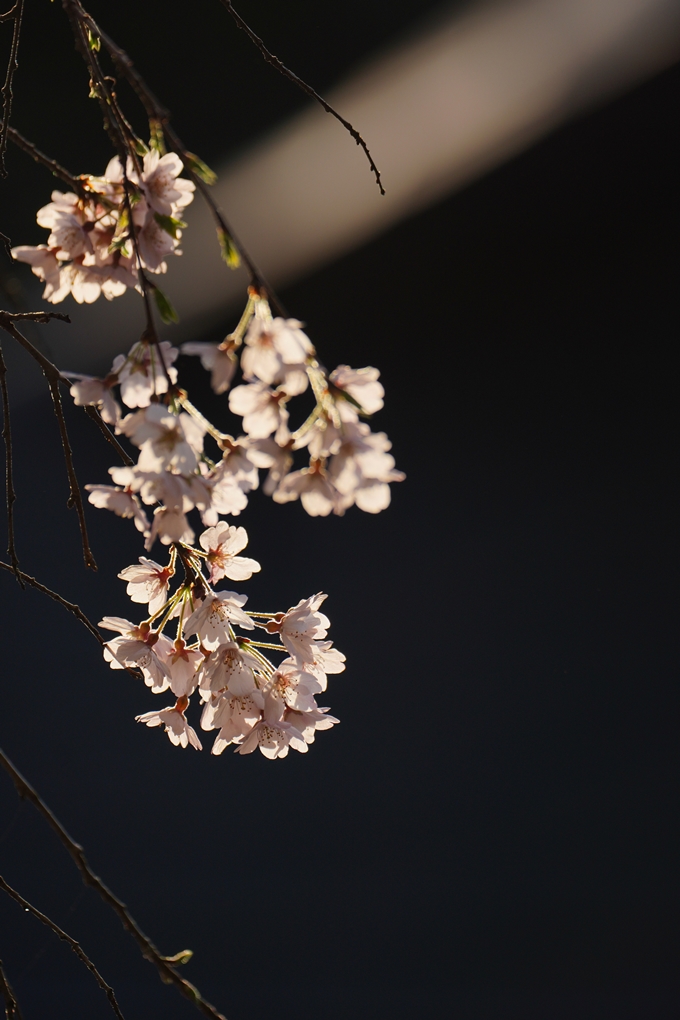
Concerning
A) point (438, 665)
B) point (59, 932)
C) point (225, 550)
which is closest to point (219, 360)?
point (225, 550)

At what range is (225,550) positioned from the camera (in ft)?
1.97

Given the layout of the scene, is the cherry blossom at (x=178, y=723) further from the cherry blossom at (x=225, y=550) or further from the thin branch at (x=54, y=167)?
the thin branch at (x=54, y=167)

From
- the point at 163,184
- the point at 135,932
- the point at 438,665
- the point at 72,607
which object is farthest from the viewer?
the point at 438,665

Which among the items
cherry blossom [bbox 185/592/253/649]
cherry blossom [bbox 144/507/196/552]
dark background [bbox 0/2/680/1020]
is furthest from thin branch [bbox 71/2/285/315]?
dark background [bbox 0/2/680/1020]

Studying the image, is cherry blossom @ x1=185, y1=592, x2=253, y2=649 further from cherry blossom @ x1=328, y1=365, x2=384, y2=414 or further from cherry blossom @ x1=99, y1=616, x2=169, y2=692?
cherry blossom @ x1=328, y1=365, x2=384, y2=414

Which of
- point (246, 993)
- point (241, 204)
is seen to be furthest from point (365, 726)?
point (241, 204)

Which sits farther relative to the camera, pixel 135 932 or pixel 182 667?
pixel 182 667

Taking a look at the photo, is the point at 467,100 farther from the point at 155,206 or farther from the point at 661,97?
the point at 155,206

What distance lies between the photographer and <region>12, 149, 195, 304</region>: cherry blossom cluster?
443 millimetres

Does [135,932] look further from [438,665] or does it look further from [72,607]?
[438,665]

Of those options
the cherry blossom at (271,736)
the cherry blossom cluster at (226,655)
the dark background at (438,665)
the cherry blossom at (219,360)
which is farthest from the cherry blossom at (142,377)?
the dark background at (438,665)

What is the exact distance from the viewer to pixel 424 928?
2.04 m

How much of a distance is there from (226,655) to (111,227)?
285mm

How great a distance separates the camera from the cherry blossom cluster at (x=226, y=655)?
519 mm
